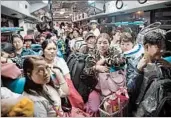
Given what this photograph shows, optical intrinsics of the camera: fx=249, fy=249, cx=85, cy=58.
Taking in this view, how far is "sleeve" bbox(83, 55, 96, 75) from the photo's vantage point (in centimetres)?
214

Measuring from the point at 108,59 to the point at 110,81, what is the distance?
19 centimetres

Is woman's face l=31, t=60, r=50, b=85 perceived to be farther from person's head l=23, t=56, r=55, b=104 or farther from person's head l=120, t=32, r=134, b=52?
person's head l=120, t=32, r=134, b=52

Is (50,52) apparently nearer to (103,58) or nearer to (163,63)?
(103,58)

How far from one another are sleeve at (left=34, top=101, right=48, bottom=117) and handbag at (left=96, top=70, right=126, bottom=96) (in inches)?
26.0

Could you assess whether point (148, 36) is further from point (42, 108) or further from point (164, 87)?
point (42, 108)

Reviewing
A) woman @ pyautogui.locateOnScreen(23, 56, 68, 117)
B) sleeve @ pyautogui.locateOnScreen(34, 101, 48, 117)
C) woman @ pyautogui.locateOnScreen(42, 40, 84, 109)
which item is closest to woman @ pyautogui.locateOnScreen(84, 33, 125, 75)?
woman @ pyautogui.locateOnScreen(42, 40, 84, 109)

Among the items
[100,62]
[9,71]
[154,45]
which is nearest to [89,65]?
[100,62]

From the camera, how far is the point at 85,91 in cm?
224

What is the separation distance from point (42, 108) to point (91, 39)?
146cm

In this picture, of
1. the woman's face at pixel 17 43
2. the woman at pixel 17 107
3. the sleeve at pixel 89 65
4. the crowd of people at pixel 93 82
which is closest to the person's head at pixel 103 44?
the crowd of people at pixel 93 82

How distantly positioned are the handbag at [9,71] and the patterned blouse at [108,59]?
2.15 feet

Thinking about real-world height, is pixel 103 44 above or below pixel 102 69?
above

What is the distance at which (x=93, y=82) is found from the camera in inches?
83.7

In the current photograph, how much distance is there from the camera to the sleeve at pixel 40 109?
139 centimetres
